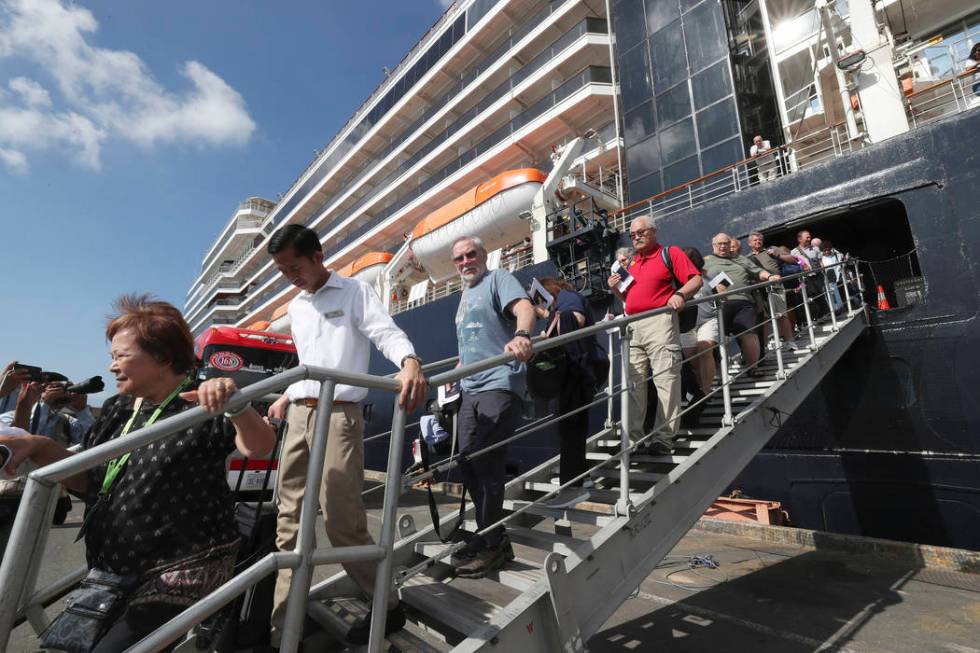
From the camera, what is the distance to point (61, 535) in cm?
495

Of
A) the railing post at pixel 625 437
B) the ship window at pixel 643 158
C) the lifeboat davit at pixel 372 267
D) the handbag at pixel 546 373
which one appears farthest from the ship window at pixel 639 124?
the handbag at pixel 546 373

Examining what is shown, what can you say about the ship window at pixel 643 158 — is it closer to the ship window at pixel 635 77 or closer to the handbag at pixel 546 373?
the ship window at pixel 635 77

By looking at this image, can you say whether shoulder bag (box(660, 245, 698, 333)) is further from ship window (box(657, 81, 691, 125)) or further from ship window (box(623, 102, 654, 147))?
ship window (box(623, 102, 654, 147))

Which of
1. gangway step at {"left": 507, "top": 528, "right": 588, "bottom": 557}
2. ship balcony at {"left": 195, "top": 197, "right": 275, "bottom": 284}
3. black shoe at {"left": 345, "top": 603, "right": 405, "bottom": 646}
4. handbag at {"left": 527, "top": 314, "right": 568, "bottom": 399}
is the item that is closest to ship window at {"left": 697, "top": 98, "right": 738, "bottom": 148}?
handbag at {"left": 527, "top": 314, "right": 568, "bottom": 399}

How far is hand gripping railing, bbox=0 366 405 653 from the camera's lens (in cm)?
87

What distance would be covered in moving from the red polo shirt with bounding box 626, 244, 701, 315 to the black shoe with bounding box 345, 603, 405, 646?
93.1 inches

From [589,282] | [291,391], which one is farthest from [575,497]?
A: [589,282]

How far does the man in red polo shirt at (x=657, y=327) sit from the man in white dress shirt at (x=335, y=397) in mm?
1726

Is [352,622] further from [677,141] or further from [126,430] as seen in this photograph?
[677,141]

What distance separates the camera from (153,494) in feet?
3.97

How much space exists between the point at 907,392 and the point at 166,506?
18.9ft

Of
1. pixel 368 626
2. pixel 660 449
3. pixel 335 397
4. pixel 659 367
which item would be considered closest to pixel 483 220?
pixel 659 367

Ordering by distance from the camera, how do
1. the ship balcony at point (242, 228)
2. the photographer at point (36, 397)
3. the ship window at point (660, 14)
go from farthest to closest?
1. the ship balcony at point (242, 228)
2. the ship window at point (660, 14)
3. the photographer at point (36, 397)

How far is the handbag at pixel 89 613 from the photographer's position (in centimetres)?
105
